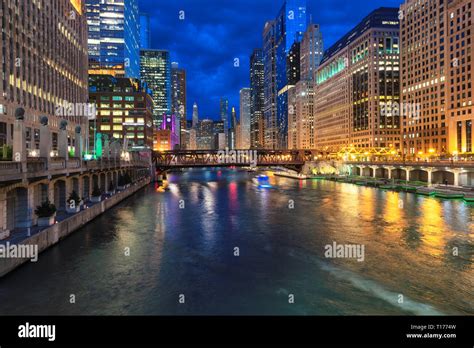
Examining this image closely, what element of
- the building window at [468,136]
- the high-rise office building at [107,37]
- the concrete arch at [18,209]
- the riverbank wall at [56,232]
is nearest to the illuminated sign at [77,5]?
the high-rise office building at [107,37]

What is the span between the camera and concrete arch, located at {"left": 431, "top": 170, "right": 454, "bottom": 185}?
282 feet

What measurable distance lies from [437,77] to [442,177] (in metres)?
63.5

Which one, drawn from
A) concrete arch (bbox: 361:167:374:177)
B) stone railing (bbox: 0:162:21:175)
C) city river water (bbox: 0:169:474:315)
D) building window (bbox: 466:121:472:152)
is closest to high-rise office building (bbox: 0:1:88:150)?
stone railing (bbox: 0:162:21:175)

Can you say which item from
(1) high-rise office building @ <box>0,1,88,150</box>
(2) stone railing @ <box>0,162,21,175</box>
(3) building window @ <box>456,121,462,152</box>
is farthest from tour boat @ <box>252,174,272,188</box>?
(2) stone railing @ <box>0,162,21,175</box>

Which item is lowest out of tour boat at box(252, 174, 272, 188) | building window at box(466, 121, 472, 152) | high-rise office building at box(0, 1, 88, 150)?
tour boat at box(252, 174, 272, 188)

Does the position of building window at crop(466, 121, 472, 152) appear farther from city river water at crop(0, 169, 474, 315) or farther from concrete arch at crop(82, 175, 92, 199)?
concrete arch at crop(82, 175, 92, 199)

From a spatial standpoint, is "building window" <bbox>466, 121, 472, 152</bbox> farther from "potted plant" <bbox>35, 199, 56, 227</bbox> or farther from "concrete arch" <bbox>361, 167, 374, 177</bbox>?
"potted plant" <bbox>35, 199, 56, 227</bbox>

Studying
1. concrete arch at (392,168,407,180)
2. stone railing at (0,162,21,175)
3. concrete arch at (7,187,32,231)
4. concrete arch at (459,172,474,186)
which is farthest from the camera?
concrete arch at (392,168,407,180)

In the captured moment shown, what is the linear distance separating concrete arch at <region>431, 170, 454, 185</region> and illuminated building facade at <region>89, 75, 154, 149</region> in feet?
388

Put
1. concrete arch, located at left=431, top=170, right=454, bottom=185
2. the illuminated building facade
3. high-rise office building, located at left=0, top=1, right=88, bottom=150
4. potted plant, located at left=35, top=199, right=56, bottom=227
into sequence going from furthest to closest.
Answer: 1. the illuminated building facade
2. concrete arch, located at left=431, top=170, right=454, bottom=185
3. high-rise office building, located at left=0, top=1, right=88, bottom=150
4. potted plant, located at left=35, top=199, right=56, bottom=227

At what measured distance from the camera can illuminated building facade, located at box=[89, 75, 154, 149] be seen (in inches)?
6196

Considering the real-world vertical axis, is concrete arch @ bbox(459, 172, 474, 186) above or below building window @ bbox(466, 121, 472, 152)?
below

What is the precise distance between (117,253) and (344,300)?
18.6 m

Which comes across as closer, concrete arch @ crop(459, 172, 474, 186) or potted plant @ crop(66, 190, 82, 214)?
potted plant @ crop(66, 190, 82, 214)
